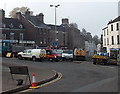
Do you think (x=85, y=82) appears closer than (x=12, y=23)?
Yes

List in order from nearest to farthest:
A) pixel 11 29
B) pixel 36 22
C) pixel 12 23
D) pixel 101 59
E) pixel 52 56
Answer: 1. pixel 101 59
2. pixel 52 56
3. pixel 11 29
4. pixel 12 23
5. pixel 36 22

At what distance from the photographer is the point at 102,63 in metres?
36.4

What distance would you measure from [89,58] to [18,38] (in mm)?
31017

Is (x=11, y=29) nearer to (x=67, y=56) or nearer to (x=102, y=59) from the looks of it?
(x=67, y=56)

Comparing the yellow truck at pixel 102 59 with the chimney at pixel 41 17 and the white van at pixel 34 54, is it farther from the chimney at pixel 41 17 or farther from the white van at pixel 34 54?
the chimney at pixel 41 17

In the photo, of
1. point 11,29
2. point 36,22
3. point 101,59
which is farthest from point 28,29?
point 101,59

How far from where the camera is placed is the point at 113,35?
195 ft

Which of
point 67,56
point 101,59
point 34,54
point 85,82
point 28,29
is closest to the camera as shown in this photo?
point 85,82

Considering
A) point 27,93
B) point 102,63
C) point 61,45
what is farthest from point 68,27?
point 27,93

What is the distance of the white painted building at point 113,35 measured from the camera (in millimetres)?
57250

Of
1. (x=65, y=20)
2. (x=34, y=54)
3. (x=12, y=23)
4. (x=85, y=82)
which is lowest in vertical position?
(x=85, y=82)

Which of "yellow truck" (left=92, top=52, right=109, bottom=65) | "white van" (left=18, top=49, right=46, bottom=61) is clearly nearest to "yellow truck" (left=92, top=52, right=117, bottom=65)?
"yellow truck" (left=92, top=52, right=109, bottom=65)

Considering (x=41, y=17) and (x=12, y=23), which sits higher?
(x=41, y=17)

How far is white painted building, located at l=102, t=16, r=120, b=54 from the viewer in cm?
5725
